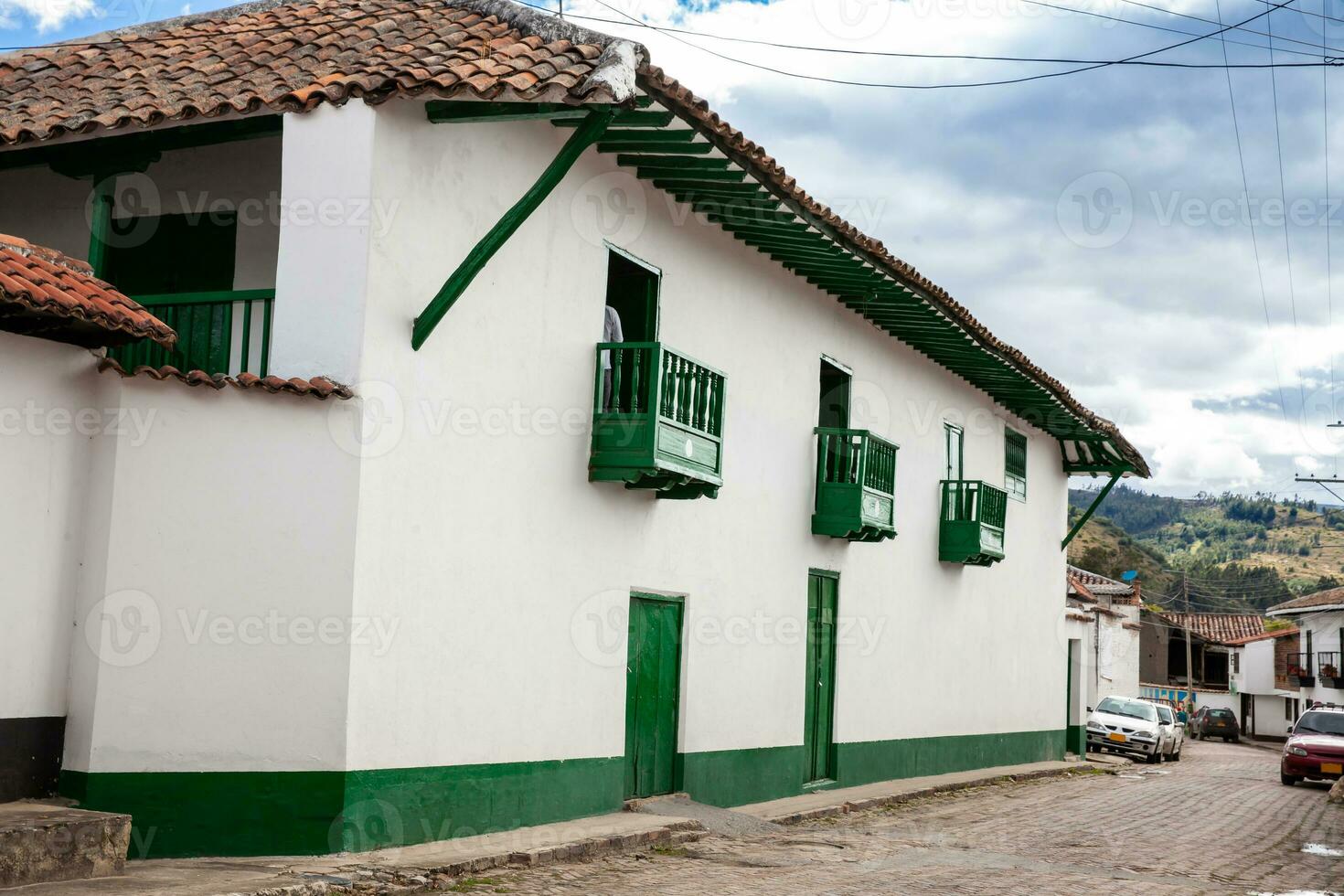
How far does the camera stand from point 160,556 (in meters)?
7.71

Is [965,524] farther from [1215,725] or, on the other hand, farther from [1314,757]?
[1215,725]

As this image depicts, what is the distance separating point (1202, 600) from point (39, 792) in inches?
3120

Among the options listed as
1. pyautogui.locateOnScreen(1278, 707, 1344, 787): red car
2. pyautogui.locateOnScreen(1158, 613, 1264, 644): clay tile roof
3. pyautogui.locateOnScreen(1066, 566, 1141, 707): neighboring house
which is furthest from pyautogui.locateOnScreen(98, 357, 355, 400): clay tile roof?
pyautogui.locateOnScreen(1158, 613, 1264, 644): clay tile roof

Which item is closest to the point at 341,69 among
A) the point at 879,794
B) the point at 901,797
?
the point at 879,794

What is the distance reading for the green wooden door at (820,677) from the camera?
14336mm

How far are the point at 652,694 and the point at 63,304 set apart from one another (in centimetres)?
589

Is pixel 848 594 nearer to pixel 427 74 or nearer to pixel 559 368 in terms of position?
pixel 559 368

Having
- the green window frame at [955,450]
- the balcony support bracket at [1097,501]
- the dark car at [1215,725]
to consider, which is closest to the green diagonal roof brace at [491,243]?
the green window frame at [955,450]

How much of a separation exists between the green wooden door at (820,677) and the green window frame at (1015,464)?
6625 mm

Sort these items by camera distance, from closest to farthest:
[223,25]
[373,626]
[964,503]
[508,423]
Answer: [373,626], [508,423], [223,25], [964,503]

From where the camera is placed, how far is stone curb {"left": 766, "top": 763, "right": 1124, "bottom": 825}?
12359mm

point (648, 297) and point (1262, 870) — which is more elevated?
point (648, 297)

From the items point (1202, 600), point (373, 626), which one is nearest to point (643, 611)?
point (373, 626)

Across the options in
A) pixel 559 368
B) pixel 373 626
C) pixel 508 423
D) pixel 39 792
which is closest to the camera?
pixel 39 792
